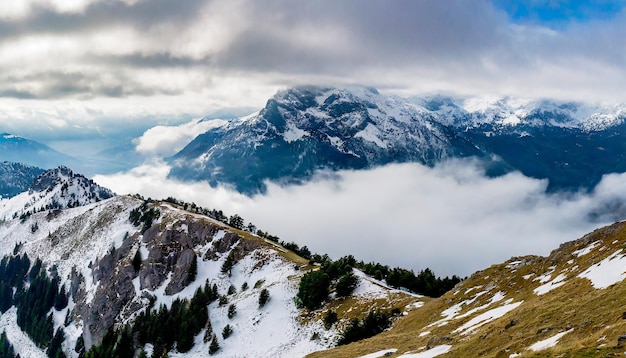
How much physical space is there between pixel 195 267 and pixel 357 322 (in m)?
117

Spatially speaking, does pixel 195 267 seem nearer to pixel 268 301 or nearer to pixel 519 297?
pixel 268 301

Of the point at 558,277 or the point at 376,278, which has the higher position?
the point at 558,277

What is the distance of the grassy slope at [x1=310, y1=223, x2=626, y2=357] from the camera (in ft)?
105

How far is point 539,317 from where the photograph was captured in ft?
143

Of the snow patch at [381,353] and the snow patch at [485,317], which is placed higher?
the snow patch at [485,317]

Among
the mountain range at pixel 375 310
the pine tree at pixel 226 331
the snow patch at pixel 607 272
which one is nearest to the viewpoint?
the mountain range at pixel 375 310

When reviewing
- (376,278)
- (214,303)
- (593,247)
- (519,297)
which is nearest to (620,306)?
(519,297)

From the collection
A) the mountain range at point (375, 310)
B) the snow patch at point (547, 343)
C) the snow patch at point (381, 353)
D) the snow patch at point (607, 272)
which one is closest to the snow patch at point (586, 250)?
the mountain range at point (375, 310)

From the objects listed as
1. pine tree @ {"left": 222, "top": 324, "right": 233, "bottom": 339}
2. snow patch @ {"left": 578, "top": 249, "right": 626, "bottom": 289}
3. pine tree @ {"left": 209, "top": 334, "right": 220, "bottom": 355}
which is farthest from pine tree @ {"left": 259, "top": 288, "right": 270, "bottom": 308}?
snow patch @ {"left": 578, "top": 249, "right": 626, "bottom": 289}

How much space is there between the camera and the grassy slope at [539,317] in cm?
3207

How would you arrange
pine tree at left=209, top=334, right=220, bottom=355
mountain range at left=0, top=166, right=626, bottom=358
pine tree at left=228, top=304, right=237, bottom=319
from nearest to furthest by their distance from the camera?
mountain range at left=0, top=166, right=626, bottom=358 < pine tree at left=209, top=334, right=220, bottom=355 < pine tree at left=228, top=304, right=237, bottom=319

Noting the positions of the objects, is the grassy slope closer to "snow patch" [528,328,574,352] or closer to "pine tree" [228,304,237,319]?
"snow patch" [528,328,574,352]

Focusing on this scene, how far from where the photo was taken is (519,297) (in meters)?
67.1

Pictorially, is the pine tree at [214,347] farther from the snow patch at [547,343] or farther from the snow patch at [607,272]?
the snow patch at [547,343]
